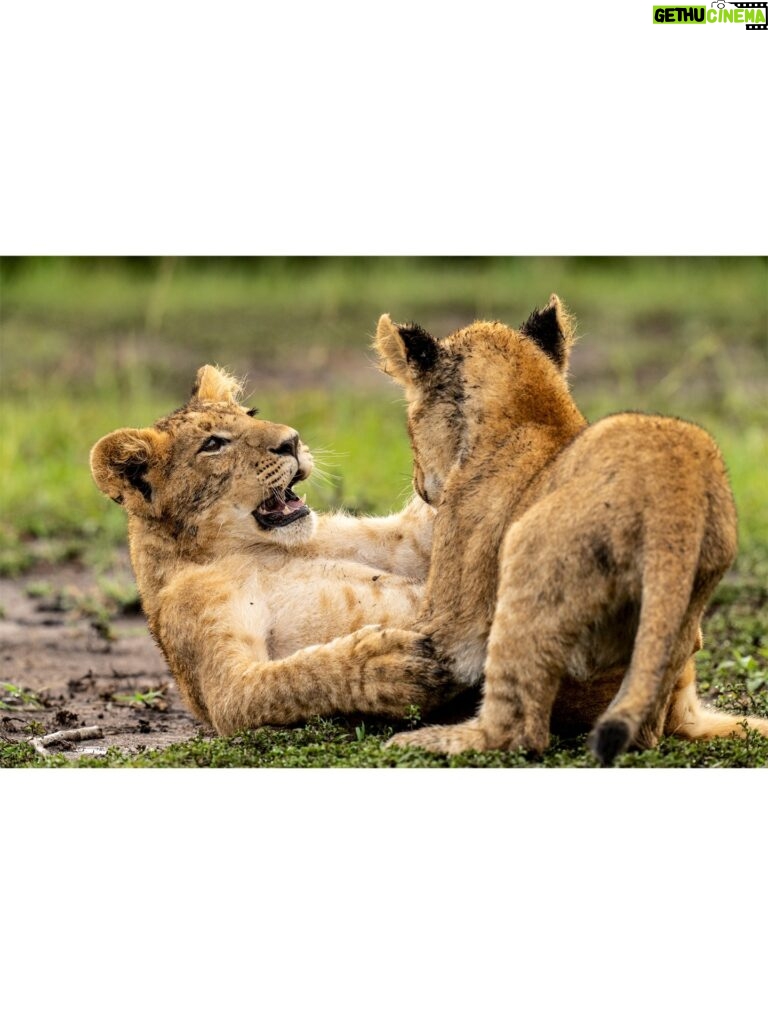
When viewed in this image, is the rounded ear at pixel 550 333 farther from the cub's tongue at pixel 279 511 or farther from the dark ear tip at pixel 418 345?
the cub's tongue at pixel 279 511

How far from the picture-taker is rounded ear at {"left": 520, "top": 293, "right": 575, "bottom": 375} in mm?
5855

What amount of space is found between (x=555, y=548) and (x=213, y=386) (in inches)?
89.2

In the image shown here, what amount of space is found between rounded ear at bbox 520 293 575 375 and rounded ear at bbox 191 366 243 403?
1300 millimetres

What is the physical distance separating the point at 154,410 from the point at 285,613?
225 inches

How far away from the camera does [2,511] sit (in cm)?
969

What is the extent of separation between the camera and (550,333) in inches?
232

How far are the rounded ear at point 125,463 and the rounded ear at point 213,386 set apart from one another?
46cm

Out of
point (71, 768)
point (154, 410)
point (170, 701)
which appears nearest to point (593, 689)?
point (71, 768)

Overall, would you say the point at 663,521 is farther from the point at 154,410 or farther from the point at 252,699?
the point at 154,410

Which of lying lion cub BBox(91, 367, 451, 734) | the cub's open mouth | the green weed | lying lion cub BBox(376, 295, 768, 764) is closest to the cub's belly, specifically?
lying lion cub BBox(91, 367, 451, 734)

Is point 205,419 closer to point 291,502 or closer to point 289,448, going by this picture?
point 289,448

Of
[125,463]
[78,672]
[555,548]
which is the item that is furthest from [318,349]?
[555,548]

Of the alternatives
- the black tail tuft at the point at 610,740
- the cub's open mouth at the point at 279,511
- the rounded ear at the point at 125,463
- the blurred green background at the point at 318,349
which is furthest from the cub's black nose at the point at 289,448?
the blurred green background at the point at 318,349

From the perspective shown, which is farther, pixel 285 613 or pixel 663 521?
pixel 285 613
